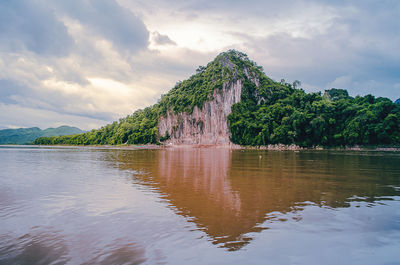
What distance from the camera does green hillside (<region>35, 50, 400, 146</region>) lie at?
210 feet

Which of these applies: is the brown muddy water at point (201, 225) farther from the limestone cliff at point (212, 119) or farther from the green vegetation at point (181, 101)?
the green vegetation at point (181, 101)

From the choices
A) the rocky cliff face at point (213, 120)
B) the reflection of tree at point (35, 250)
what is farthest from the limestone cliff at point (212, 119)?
the reflection of tree at point (35, 250)

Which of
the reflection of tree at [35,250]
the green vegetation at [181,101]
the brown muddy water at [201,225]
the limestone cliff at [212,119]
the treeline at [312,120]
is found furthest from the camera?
the green vegetation at [181,101]

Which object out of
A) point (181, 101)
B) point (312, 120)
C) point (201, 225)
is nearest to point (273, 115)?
point (312, 120)

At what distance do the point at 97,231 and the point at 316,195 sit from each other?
25.8 ft

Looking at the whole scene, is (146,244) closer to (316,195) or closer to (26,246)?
(26,246)

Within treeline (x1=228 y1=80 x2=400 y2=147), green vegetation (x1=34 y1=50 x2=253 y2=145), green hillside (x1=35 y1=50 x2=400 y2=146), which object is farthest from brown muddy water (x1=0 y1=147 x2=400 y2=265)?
green vegetation (x1=34 y1=50 x2=253 y2=145)

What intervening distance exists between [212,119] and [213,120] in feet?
2.31

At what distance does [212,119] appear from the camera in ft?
365

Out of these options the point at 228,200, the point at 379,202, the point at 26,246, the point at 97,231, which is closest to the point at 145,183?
the point at 228,200

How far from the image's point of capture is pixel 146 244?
505 centimetres

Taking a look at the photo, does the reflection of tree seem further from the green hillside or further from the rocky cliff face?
the rocky cliff face

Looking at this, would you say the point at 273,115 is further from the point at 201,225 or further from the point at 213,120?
the point at 201,225

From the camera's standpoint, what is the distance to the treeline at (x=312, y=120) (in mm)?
63250
